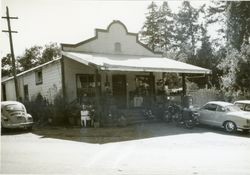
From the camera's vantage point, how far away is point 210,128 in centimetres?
1542

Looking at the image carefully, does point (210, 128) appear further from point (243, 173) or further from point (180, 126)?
point (243, 173)

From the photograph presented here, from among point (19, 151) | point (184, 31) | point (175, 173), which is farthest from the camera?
point (184, 31)

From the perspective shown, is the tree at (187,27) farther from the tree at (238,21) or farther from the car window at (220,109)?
the car window at (220,109)

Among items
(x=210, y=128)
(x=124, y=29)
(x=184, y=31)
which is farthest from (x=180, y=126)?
(x=184, y=31)

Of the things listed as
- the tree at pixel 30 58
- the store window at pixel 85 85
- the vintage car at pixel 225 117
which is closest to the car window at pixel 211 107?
the vintage car at pixel 225 117

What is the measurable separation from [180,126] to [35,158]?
8801mm

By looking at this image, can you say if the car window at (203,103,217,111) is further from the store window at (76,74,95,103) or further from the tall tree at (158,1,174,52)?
the tall tree at (158,1,174,52)

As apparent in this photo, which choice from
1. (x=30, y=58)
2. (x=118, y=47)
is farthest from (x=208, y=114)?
(x=30, y=58)

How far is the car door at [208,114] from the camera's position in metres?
15.1

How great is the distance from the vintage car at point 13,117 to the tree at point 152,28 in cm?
3522

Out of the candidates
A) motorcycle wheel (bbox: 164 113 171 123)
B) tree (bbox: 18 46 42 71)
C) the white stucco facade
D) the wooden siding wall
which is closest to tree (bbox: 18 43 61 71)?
tree (bbox: 18 46 42 71)

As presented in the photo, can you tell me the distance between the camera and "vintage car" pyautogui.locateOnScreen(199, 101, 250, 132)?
542 inches

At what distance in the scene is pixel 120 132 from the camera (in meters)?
13.7

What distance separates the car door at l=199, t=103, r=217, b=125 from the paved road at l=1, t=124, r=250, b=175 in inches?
64.7
